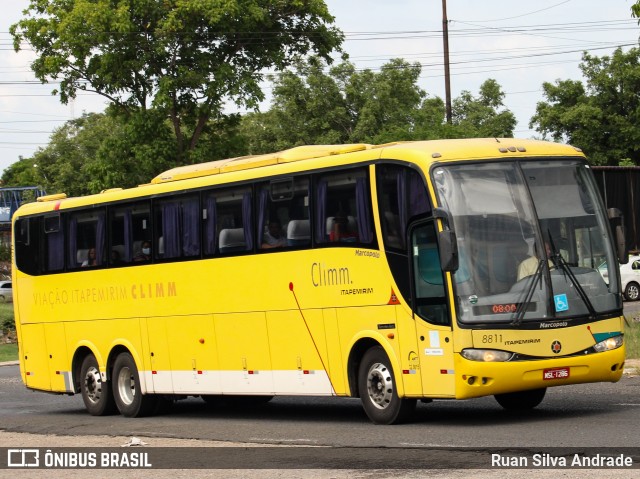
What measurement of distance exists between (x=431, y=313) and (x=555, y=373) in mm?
1543

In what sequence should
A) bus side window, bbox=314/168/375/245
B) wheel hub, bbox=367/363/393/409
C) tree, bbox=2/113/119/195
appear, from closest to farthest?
wheel hub, bbox=367/363/393/409 < bus side window, bbox=314/168/375/245 < tree, bbox=2/113/119/195

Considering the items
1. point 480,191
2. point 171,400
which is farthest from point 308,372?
point 171,400

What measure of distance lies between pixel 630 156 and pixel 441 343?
53.4 m

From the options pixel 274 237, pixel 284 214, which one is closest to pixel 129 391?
pixel 274 237

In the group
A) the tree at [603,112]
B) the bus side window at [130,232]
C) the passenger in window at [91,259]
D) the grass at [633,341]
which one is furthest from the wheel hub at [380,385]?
the tree at [603,112]

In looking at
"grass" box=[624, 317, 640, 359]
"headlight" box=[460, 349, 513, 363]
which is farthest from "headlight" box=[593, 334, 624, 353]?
"grass" box=[624, 317, 640, 359]

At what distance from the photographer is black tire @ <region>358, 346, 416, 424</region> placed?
49.6 feet

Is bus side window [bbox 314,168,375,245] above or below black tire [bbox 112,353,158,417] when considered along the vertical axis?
above

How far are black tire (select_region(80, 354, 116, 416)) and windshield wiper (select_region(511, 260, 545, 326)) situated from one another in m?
9.10

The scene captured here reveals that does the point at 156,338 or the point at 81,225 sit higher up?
the point at 81,225

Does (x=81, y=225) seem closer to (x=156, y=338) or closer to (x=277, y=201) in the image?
(x=156, y=338)

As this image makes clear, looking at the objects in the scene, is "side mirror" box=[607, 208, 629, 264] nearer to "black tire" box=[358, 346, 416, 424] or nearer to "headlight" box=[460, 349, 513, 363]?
"headlight" box=[460, 349, 513, 363]

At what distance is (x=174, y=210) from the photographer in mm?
19453

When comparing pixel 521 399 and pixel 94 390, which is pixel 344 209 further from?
pixel 94 390
